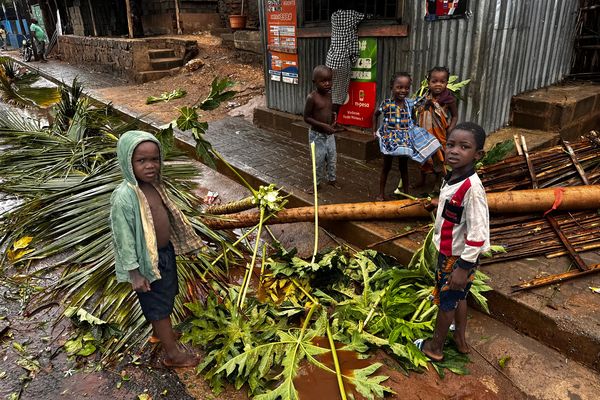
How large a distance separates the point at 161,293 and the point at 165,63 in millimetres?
12876

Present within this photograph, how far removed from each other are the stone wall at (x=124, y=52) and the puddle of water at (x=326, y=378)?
516 inches

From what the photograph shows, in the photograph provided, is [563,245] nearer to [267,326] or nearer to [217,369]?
[267,326]

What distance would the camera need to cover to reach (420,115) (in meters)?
4.41

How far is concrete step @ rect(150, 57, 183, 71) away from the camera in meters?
13.8

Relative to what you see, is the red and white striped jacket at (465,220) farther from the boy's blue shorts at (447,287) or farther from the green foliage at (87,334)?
the green foliage at (87,334)

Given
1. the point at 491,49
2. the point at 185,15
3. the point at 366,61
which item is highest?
the point at 185,15

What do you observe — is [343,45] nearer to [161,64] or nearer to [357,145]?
[357,145]

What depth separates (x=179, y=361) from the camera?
2.81 metres

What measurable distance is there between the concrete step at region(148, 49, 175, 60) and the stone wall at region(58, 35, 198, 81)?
128mm

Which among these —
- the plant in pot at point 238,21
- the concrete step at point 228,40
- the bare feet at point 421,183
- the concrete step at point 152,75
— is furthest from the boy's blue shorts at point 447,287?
the concrete step at point 152,75

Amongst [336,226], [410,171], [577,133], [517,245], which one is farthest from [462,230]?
[577,133]

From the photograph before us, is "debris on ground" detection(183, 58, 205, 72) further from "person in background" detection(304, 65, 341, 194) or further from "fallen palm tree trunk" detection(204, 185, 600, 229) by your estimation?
"fallen palm tree trunk" detection(204, 185, 600, 229)

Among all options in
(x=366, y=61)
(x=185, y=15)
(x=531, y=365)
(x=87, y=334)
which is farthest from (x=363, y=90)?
(x=185, y=15)

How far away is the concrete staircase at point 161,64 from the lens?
13.6 meters
